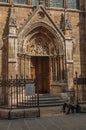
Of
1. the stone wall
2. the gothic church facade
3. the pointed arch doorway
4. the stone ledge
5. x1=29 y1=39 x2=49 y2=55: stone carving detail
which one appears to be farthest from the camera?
the pointed arch doorway

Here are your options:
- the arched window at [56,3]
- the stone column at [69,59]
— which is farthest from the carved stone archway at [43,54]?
the arched window at [56,3]

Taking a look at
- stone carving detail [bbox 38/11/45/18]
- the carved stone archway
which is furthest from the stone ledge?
stone carving detail [bbox 38/11/45/18]

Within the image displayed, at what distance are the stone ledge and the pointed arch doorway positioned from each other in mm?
8438

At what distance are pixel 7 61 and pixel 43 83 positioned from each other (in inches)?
155

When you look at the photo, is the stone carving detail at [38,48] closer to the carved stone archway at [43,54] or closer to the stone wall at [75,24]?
the carved stone archway at [43,54]

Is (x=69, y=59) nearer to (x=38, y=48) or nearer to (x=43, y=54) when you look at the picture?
(x=43, y=54)

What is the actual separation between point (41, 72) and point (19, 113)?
9175 mm

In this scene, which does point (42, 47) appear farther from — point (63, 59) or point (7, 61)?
point (7, 61)

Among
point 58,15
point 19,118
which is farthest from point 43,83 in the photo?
point 19,118

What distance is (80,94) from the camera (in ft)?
62.2

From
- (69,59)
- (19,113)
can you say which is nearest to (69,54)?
(69,59)

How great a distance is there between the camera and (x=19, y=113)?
40.6ft

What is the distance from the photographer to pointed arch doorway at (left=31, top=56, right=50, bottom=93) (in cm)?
2114

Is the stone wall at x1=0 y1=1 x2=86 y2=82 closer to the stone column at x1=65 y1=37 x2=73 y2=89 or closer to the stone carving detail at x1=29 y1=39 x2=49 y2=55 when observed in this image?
the stone column at x1=65 y1=37 x2=73 y2=89
